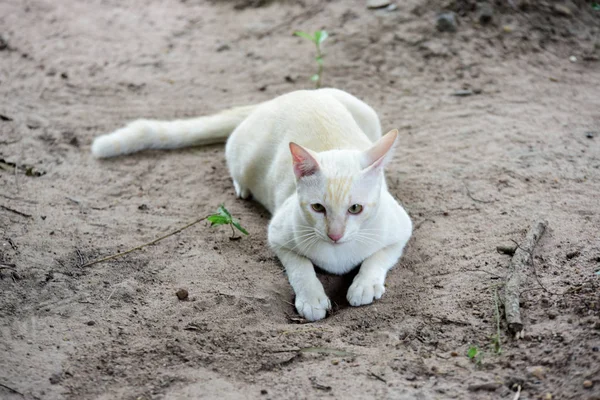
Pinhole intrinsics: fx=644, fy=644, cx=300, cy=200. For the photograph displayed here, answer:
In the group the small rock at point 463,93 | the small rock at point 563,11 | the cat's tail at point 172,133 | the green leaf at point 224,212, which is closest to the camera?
the green leaf at point 224,212

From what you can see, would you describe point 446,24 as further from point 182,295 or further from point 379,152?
point 182,295

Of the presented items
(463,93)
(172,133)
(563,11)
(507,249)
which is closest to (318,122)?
(507,249)

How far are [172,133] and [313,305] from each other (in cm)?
217

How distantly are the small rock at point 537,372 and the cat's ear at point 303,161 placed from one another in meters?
1.33

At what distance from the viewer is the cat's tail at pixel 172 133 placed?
15.9 ft

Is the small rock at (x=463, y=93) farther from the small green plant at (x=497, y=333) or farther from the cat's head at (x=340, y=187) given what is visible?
the small green plant at (x=497, y=333)

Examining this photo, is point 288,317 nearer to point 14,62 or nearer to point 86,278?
point 86,278

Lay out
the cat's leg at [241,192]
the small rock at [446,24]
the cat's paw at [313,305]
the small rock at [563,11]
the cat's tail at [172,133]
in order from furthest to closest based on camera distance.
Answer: the small rock at [563,11] → the small rock at [446,24] → the cat's tail at [172,133] → the cat's leg at [241,192] → the cat's paw at [313,305]

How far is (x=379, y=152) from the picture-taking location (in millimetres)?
3240

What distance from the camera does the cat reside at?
3207 millimetres

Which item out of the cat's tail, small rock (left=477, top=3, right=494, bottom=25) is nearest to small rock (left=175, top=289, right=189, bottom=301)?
the cat's tail

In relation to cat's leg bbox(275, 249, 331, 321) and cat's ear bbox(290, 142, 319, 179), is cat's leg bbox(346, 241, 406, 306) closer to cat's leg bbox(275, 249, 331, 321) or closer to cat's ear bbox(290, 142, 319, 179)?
cat's leg bbox(275, 249, 331, 321)

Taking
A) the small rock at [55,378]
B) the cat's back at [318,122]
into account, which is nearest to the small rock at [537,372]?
the cat's back at [318,122]

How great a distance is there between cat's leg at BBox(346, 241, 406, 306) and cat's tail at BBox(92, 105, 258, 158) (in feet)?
5.94
